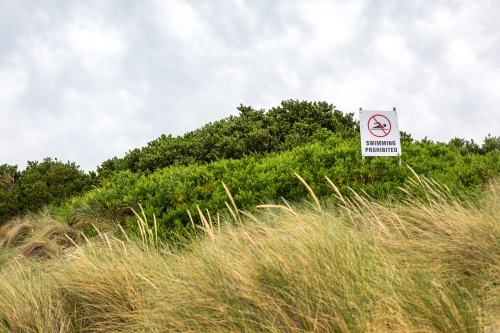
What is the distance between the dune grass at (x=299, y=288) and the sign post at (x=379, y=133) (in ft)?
12.5

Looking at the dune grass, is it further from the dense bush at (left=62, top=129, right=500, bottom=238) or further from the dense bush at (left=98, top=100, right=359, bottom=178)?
the dense bush at (left=98, top=100, right=359, bottom=178)

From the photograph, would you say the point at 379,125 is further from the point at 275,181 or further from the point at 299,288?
the point at 299,288

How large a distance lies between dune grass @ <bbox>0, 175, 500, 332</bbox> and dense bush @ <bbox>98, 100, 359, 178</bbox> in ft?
23.4

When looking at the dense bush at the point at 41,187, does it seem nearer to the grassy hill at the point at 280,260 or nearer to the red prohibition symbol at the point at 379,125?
the grassy hill at the point at 280,260

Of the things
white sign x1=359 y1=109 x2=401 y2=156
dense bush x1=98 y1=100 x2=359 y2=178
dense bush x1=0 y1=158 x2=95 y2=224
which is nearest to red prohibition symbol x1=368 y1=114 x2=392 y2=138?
white sign x1=359 y1=109 x2=401 y2=156

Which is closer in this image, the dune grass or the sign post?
the dune grass

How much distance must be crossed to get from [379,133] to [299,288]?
6.73 metres

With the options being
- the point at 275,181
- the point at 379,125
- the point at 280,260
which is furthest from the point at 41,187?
the point at 280,260

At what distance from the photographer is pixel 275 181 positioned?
336 inches

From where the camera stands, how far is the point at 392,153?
9.71 m

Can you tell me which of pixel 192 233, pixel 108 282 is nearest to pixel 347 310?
pixel 108 282

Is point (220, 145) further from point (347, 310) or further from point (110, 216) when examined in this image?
point (347, 310)

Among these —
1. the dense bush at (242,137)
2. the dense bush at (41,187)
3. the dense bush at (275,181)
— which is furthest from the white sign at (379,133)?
the dense bush at (41,187)

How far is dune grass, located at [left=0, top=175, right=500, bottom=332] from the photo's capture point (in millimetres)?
3242
